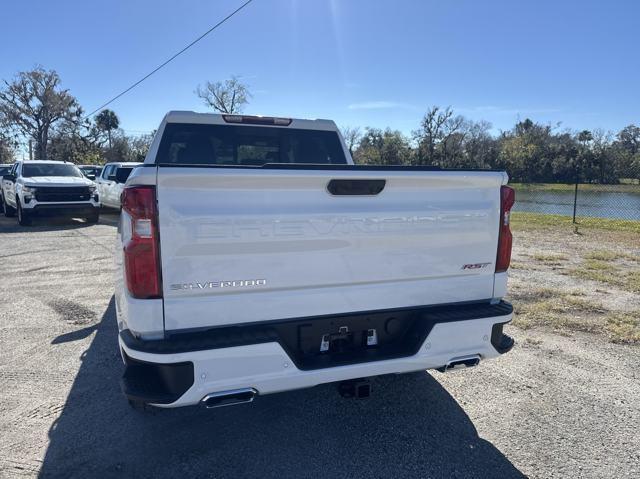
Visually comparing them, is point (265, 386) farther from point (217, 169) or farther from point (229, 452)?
point (217, 169)

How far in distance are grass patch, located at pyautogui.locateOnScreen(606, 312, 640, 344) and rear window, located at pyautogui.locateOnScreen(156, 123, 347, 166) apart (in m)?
3.33

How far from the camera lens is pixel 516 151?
6131 cm

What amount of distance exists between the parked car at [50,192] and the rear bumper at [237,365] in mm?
12842

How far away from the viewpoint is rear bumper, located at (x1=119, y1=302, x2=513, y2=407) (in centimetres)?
232

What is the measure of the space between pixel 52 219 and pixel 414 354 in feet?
51.7

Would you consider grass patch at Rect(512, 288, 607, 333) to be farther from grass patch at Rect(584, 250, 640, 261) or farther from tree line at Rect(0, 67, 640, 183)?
tree line at Rect(0, 67, 640, 183)

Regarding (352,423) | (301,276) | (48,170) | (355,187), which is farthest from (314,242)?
(48,170)

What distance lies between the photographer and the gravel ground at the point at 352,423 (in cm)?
273

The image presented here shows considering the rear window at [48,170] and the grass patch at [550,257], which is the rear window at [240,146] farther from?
the rear window at [48,170]

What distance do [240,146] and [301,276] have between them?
7.34ft

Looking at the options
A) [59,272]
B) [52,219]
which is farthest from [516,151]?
[59,272]

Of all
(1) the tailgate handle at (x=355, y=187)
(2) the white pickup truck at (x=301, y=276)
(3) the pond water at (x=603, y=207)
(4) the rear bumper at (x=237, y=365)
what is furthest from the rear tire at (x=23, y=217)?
(3) the pond water at (x=603, y=207)

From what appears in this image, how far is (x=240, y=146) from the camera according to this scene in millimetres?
4422

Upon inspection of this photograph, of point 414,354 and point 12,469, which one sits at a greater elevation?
point 414,354
